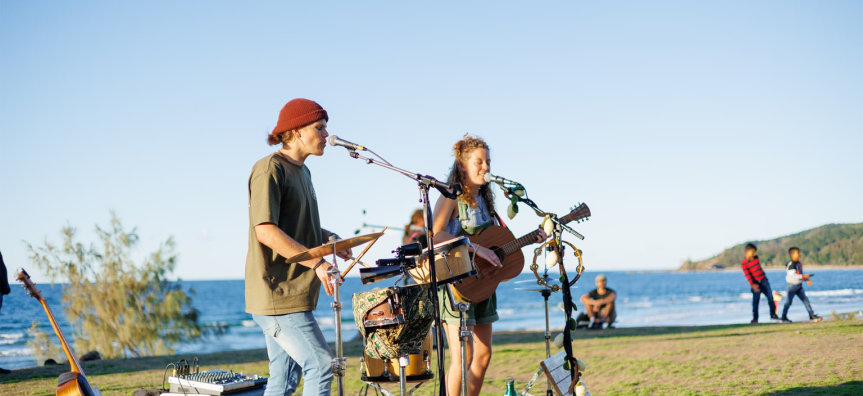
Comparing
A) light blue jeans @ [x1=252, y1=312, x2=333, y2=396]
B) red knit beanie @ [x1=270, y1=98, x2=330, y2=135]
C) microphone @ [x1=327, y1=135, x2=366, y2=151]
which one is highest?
red knit beanie @ [x1=270, y1=98, x2=330, y2=135]

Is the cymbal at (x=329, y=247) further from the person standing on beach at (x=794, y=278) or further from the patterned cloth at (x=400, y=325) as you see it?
the person standing on beach at (x=794, y=278)

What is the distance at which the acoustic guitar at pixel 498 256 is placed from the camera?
167 inches

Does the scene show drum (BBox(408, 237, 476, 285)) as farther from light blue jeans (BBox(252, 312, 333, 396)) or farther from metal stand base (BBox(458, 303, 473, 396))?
light blue jeans (BBox(252, 312, 333, 396))

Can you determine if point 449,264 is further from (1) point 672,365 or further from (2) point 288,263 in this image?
(1) point 672,365

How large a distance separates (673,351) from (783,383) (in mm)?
2689

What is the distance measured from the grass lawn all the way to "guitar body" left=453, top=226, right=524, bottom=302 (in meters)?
0.80

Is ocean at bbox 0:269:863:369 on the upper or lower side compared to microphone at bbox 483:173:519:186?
lower

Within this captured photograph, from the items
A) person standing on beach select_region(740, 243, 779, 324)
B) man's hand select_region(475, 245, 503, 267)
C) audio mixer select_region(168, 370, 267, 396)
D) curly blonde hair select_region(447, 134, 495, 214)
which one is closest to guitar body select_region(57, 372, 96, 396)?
audio mixer select_region(168, 370, 267, 396)

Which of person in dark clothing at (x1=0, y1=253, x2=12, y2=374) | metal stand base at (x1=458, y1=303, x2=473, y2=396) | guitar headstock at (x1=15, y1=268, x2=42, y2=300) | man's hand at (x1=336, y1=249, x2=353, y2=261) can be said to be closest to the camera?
man's hand at (x1=336, y1=249, x2=353, y2=261)

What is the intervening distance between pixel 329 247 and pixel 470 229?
1614mm

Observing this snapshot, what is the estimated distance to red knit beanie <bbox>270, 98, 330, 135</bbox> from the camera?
3367mm

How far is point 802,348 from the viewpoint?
7.75m

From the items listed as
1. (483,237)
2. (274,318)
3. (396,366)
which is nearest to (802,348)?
(483,237)

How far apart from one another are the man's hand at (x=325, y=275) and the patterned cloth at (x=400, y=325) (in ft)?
0.78
